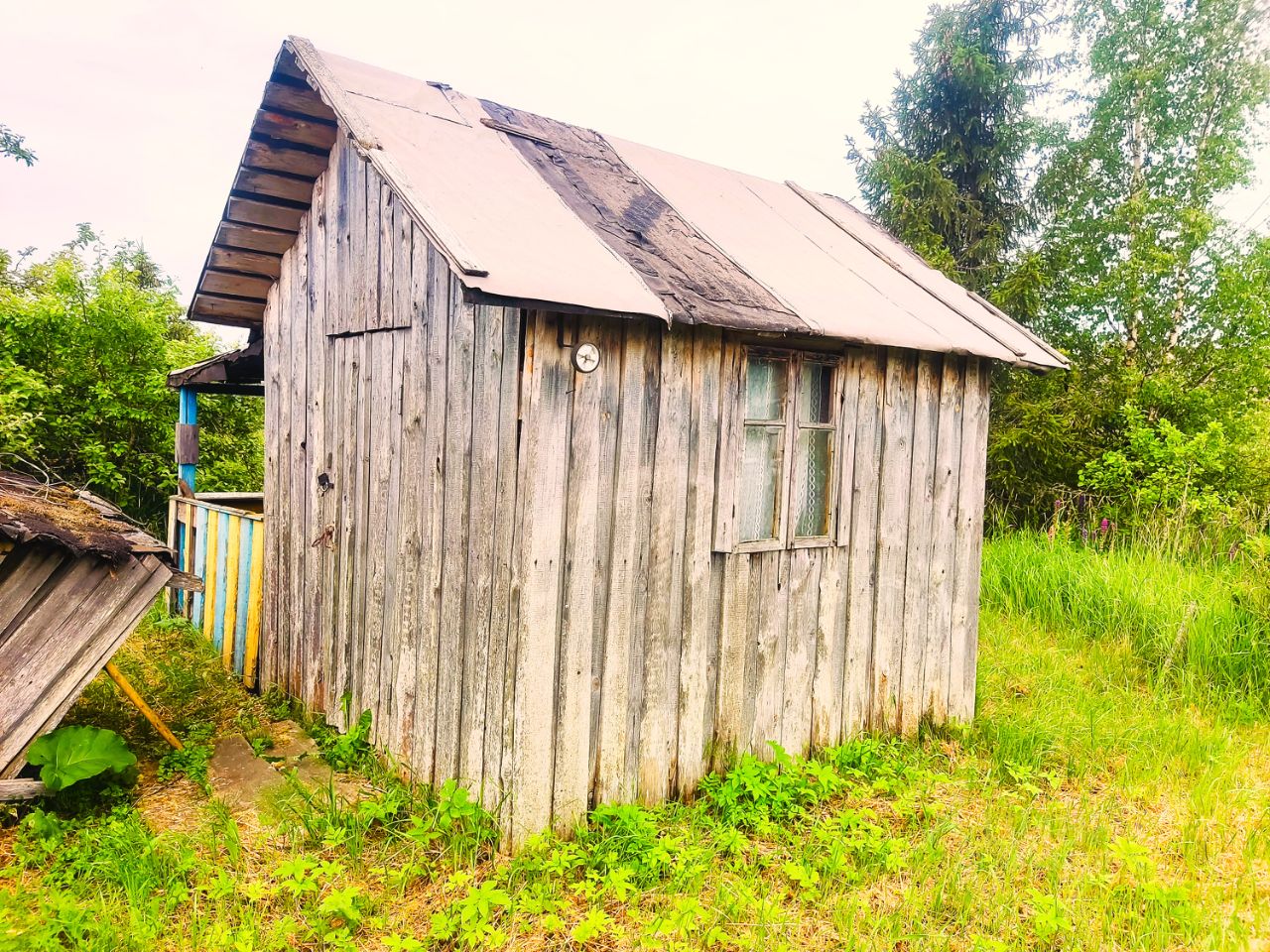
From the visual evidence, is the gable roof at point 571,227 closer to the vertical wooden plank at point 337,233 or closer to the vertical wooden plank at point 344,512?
the vertical wooden plank at point 337,233

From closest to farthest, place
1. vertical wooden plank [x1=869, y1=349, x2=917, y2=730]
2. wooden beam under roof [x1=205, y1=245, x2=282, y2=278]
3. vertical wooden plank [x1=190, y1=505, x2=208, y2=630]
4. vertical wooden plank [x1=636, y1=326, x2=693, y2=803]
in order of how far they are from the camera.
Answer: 1. vertical wooden plank [x1=636, y1=326, x2=693, y2=803]
2. vertical wooden plank [x1=869, y1=349, x2=917, y2=730]
3. wooden beam under roof [x1=205, y1=245, x2=282, y2=278]
4. vertical wooden plank [x1=190, y1=505, x2=208, y2=630]

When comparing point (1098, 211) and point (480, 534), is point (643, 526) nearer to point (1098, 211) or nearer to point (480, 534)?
point (480, 534)

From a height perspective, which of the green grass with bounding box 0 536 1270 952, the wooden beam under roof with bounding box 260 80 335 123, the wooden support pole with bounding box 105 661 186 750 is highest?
the wooden beam under roof with bounding box 260 80 335 123

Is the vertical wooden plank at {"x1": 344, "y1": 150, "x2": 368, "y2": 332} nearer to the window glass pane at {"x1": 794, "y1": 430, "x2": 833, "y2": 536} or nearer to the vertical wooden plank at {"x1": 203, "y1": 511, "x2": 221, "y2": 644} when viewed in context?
the window glass pane at {"x1": 794, "y1": 430, "x2": 833, "y2": 536}

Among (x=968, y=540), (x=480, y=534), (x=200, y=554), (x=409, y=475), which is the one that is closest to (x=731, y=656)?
(x=480, y=534)

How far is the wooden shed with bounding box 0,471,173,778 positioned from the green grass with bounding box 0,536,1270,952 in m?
0.58

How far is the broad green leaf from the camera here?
14.1ft

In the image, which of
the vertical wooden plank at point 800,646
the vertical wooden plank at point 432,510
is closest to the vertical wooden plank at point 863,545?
the vertical wooden plank at point 800,646

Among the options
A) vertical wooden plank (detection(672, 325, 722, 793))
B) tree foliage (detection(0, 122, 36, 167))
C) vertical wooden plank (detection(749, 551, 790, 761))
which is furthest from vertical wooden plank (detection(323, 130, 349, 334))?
tree foliage (detection(0, 122, 36, 167))

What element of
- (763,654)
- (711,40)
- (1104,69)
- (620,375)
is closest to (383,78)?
(620,375)

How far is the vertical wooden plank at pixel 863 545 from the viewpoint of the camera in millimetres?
5359

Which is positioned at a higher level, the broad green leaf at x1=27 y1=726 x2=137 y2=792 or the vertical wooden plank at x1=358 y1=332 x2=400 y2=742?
the vertical wooden plank at x1=358 y1=332 x2=400 y2=742

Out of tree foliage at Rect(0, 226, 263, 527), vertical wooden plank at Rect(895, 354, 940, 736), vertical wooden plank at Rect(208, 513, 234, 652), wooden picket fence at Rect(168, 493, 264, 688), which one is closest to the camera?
vertical wooden plank at Rect(895, 354, 940, 736)

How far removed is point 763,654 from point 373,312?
3135 mm
